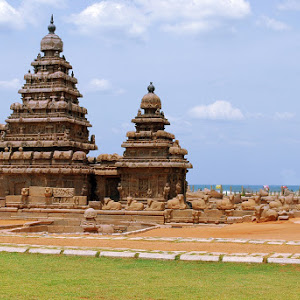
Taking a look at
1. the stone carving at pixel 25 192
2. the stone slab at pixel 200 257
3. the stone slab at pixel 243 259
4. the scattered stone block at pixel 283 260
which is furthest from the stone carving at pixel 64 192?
the scattered stone block at pixel 283 260

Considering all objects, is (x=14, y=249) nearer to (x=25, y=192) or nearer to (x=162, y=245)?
(x=162, y=245)

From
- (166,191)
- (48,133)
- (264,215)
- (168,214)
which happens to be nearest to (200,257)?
(264,215)

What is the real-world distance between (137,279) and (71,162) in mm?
30647

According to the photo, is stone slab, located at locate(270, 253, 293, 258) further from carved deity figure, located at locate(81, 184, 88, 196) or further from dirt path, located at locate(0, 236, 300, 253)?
carved deity figure, located at locate(81, 184, 88, 196)

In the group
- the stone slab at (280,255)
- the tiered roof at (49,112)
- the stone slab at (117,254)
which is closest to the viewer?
the stone slab at (280,255)

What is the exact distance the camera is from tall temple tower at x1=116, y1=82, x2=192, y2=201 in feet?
137

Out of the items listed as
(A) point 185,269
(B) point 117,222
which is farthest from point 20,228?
(A) point 185,269

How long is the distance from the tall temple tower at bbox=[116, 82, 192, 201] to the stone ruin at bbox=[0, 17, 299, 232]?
0.07 meters

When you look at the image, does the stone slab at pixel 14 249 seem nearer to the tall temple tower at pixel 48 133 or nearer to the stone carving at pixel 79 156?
the tall temple tower at pixel 48 133

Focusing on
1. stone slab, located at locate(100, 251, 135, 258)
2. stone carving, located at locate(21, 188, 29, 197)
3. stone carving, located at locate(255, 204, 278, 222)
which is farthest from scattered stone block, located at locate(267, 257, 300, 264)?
stone carving, located at locate(21, 188, 29, 197)

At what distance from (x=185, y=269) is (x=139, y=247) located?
14.9ft

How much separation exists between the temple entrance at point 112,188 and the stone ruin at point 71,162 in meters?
0.07

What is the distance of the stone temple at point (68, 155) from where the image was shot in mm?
41750

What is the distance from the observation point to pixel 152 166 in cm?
4141
